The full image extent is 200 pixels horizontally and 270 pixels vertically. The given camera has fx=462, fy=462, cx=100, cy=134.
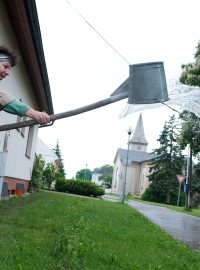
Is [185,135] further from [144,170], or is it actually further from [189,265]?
→ [144,170]

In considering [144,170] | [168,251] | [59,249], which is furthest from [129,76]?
[144,170]

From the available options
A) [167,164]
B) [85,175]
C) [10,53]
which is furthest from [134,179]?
[10,53]

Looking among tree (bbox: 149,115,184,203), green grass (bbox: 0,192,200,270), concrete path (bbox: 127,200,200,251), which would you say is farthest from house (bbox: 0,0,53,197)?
tree (bbox: 149,115,184,203)

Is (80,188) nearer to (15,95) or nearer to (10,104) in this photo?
(15,95)

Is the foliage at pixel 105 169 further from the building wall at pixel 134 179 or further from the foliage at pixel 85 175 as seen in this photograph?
the building wall at pixel 134 179

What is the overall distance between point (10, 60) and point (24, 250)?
2904mm

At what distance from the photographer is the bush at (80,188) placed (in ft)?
102

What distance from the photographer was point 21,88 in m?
12.8

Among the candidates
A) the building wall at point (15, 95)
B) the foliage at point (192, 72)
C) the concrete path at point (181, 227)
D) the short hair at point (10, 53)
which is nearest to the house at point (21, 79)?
the building wall at point (15, 95)

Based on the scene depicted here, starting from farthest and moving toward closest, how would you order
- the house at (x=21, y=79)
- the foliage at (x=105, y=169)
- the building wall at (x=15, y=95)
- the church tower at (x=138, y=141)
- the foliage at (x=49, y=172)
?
the foliage at (x=105, y=169) → the church tower at (x=138, y=141) → the foliage at (x=49, y=172) → the building wall at (x=15, y=95) → the house at (x=21, y=79)

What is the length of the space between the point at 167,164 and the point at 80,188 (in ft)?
112

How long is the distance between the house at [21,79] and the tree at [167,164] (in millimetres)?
44848

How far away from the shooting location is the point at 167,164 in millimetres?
63844

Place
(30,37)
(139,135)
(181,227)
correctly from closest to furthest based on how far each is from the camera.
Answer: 1. (30,37)
2. (181,227)
3. (139,135)
